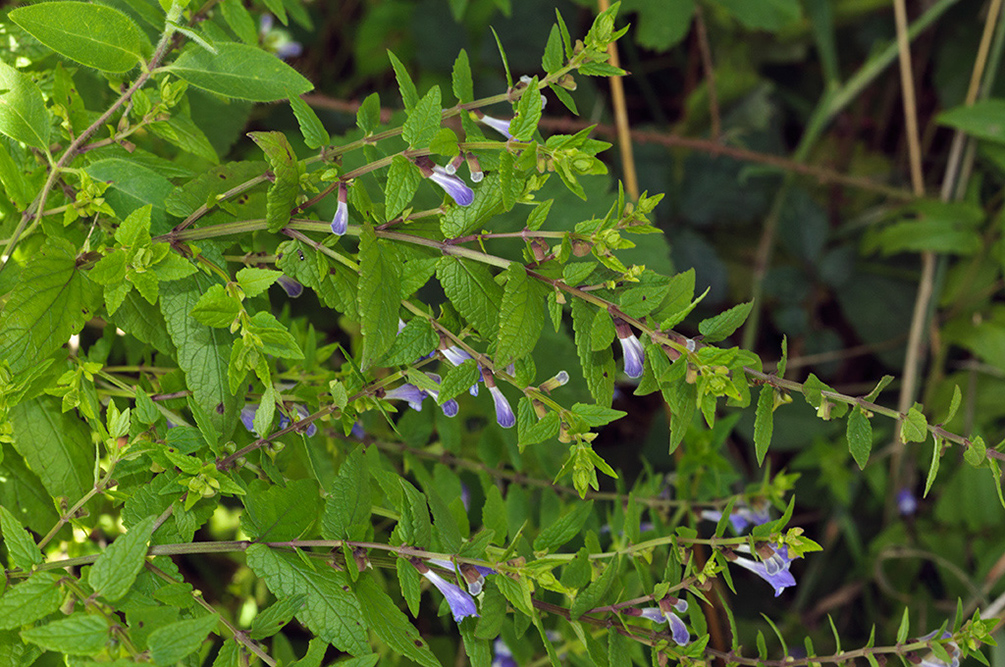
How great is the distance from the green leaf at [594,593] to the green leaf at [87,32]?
892 mm

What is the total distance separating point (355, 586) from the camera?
3.34ft

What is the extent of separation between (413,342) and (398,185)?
0.20 metres

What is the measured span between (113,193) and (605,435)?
1.75 meters

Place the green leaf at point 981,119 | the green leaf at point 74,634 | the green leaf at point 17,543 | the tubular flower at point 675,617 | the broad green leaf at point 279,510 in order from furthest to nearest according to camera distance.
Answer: the green leaf at point 981,119, the tubular flower at point 675,617, the broad green leaf at point 279,510, the green leaf at point 17,543, the green leaf at point 74,634

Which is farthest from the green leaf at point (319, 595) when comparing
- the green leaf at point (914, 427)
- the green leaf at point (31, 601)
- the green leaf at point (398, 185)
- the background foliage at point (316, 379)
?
A: the green leaf at point (914, 427)

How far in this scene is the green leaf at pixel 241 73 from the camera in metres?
0.99

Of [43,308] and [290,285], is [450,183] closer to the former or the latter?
[290,285]

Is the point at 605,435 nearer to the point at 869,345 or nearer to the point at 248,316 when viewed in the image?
the point at 869,345

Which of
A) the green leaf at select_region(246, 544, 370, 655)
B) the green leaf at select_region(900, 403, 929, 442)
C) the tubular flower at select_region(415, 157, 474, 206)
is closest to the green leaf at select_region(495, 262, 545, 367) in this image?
the tubular flower at select_region(415, 157, 474, 206)

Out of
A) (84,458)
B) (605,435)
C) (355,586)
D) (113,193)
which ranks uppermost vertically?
(113,193)

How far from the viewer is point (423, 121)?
3.05 ft

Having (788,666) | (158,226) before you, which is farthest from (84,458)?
(788,666)

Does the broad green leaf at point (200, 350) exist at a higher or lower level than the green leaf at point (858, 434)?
higher

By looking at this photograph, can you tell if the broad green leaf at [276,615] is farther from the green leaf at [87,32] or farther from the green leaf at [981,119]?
the green leaf at [981,119]
